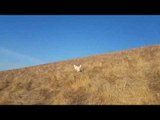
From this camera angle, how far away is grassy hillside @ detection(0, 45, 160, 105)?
7.46 metres

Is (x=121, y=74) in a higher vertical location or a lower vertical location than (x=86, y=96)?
higher

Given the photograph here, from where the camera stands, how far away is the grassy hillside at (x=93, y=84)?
7465mm

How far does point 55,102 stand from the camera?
756 centimetres

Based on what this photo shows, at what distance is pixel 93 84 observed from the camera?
8562mm

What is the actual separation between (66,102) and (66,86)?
56.3 inches

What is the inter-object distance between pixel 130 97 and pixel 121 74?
217 centimetres
